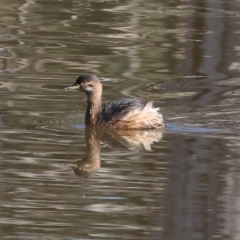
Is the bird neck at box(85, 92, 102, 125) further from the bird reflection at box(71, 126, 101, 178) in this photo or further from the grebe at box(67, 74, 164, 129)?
the bird reflection at box(71, 126, 101, 178)

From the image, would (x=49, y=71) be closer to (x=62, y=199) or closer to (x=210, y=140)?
(x=210, y=140)

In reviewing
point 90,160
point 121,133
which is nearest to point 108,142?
point 121,133

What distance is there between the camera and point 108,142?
1091cm

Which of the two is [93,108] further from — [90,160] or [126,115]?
[90,160]

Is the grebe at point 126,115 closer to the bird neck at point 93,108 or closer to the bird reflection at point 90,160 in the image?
the bird neck at point 93,108

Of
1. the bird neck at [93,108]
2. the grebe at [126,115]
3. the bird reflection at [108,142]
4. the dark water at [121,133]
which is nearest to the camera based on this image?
the dark water at [121,133]

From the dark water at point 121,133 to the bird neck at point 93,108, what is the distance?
110 millimetres

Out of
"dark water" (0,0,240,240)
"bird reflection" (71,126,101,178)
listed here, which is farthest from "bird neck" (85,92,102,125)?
"bird reflection" (71,126,101,178)

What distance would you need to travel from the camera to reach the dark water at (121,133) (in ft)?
26.0

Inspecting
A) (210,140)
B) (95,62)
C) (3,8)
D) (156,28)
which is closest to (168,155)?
(210,140)

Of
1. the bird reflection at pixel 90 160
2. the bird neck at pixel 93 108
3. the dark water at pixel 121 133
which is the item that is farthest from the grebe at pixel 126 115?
the bird reflection at pixel 90 160

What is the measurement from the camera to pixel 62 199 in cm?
837

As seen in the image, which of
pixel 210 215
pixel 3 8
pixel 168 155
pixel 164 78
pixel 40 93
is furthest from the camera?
pixel 3 8

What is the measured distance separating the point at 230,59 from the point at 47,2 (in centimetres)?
507
